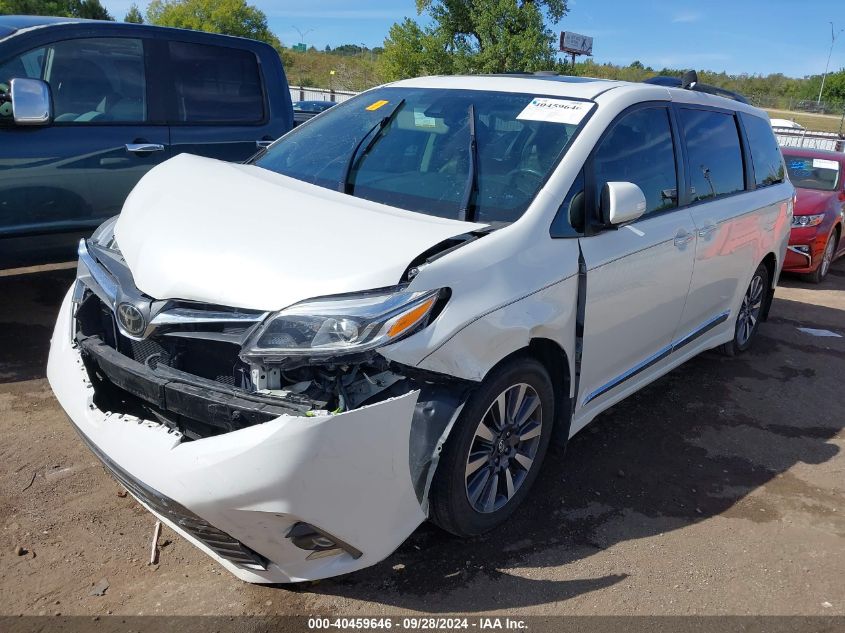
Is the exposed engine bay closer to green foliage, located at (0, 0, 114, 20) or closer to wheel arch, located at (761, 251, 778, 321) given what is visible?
wheel arch, located at (761, 251, 778, 321)

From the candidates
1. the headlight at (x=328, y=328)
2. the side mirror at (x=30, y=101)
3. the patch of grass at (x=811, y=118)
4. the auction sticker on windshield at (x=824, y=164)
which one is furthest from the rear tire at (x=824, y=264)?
the patch of grass at (x=811, y=118)

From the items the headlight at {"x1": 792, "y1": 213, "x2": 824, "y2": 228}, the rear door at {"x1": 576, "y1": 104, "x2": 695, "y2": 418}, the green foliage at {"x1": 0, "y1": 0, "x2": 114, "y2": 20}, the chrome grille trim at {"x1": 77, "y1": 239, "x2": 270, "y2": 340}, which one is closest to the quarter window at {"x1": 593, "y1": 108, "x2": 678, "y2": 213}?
the rear door at {"x1": 576, "y1": 104, "x2": 695, "y2": 418}

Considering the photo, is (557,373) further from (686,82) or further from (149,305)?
(686,82)

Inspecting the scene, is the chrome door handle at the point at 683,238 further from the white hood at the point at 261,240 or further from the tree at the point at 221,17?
the tree at the point at 221,17

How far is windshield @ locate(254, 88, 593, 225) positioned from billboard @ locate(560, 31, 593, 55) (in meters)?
22.4

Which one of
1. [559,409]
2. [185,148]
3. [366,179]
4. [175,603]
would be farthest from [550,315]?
[185,148]

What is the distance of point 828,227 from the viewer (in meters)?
9.03

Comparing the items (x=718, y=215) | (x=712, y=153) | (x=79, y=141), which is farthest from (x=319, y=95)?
(x=718, y=215)

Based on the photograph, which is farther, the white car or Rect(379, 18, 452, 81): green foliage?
Rect(379, 18, 452, 81): green foliage

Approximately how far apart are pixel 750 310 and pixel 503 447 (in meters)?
3.63

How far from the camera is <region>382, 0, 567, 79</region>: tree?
21828 mm

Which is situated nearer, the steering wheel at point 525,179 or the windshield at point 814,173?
the steering wheel at point 525,179

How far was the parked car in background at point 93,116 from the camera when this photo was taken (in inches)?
183

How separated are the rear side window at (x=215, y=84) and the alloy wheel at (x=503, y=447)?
382 cm
